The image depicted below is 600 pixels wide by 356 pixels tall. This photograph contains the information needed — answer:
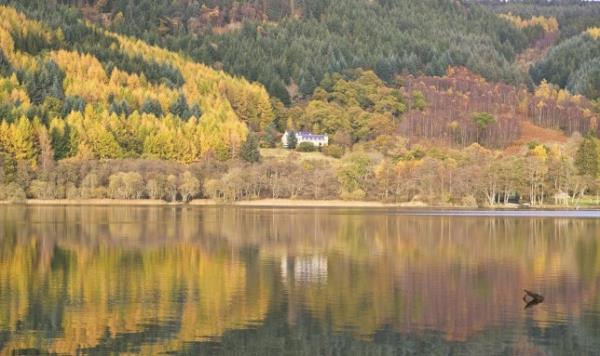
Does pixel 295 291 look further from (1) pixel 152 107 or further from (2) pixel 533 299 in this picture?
(1) pixel 152 107

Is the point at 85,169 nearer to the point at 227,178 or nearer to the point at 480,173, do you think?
the point at 227,178

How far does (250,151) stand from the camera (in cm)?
15388

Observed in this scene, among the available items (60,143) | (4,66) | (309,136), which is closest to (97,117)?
(60,143)

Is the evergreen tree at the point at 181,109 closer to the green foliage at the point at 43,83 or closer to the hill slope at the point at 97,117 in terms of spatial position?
the hill slope at the point at 97,117

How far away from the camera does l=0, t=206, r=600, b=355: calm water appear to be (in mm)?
31781

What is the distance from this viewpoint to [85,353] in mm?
29609

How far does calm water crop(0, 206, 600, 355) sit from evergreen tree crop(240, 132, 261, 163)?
78.0m

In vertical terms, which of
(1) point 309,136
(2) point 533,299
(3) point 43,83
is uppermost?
(3) point 43,83

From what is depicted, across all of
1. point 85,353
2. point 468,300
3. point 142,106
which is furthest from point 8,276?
point 142,106

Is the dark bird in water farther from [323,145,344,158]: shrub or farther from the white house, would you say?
the white house

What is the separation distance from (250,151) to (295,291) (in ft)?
368

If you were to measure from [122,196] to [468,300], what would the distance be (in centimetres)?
9731

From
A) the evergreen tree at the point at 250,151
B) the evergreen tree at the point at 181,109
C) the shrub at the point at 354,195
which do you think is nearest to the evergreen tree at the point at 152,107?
the evergreen tree at the point at 181,109

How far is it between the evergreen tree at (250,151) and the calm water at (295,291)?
256 ft
